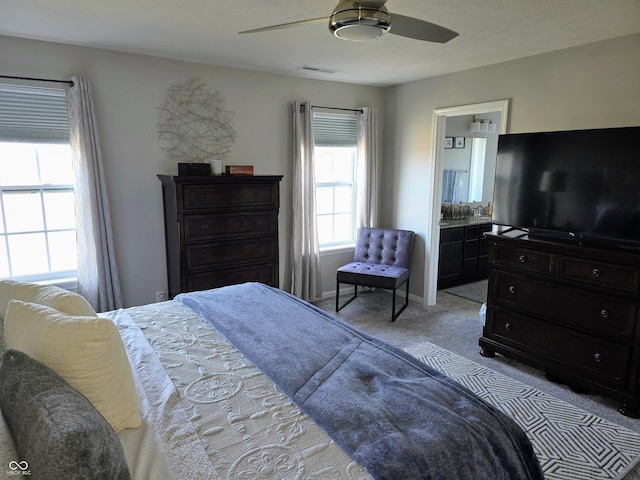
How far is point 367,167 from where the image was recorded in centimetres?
476

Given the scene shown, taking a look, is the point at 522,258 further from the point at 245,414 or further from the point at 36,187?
the point at 36,187

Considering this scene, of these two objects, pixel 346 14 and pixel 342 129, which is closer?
pixel 346 14

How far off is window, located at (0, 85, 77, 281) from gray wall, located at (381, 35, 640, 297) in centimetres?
335

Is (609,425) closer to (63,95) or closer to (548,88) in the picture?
(548,88)

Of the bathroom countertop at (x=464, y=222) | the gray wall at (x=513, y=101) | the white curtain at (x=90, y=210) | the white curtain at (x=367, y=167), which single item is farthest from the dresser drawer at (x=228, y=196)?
the bathroom countertop at (x=464, y=222)

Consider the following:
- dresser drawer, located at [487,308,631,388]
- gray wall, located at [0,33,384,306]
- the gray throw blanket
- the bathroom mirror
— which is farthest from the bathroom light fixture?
the gray throw blanket

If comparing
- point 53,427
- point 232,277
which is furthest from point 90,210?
point 53,427

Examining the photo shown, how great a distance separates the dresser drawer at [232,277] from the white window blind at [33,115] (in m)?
Result: 1.50

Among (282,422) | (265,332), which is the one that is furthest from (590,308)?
(282,422)

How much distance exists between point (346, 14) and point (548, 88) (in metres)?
2.41

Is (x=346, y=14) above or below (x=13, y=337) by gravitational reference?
above

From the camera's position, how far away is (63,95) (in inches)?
122

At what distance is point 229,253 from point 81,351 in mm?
2250

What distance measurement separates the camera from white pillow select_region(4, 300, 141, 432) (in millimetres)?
1227
